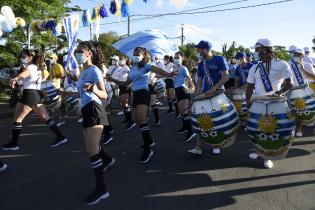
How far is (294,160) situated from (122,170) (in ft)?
8.97

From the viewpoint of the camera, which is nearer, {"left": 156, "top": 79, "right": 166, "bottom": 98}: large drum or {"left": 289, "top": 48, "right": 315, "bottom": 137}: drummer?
{"left": 289, "top": 48, "right": 315, "bottom": 137}: drummer

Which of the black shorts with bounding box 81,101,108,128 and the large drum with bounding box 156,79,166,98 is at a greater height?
the black shorts with bounding box 81,101,108,128

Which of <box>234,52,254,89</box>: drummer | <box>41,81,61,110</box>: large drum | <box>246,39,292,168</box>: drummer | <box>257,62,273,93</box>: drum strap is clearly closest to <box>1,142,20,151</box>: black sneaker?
<box>41,81,61,110</box>: large drum

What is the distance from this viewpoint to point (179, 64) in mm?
9258

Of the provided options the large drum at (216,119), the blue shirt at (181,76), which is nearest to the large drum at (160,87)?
the blue shirt at (181,76)

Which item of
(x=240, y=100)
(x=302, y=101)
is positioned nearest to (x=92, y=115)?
(x=240, y=100)

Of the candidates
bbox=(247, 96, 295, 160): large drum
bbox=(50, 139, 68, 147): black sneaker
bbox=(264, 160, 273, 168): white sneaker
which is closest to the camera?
bbox=(247, 96, 295, 160): large drum

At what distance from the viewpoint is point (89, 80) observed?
5.09m

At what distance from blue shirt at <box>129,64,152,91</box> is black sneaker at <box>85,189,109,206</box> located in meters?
2.22

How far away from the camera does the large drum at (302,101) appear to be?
736 cm

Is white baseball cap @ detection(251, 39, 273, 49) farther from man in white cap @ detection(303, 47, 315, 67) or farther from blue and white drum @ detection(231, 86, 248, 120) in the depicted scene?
man in white cap @ detection(303, 47, 315, 67)

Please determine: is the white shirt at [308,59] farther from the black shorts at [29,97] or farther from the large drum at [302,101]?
the black shorts at [29,97]

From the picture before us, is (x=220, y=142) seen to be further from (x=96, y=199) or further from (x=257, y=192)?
(x=96, y=199)

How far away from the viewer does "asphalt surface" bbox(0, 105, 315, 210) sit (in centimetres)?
482
